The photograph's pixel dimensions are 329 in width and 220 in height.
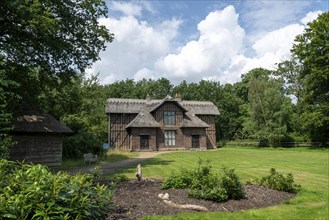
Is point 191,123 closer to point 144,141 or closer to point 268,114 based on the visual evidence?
point 144,141

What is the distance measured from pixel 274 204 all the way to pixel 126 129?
107 feet

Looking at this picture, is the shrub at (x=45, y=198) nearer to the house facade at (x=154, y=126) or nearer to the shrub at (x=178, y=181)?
the shrub at (x=178, y=181)

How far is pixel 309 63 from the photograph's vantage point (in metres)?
40.6

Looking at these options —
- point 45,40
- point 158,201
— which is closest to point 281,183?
point 158,201

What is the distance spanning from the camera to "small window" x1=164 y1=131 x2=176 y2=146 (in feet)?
129

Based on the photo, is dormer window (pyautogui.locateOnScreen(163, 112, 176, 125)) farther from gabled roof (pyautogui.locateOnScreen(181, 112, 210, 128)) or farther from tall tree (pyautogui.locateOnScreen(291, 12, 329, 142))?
tall tree (pyautogui.locateOnScreen(291, 12, 329, 142))

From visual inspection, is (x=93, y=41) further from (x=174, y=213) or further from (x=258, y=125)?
(x=258, y=125)

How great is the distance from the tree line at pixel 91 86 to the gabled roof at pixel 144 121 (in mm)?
4727

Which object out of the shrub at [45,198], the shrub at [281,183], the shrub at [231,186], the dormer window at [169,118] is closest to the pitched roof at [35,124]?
the shrub at [231,186]

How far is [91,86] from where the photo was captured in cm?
3444

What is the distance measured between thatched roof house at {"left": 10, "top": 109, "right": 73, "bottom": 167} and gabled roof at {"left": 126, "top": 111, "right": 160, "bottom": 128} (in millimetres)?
17786

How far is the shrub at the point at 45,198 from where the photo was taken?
11.6 feet

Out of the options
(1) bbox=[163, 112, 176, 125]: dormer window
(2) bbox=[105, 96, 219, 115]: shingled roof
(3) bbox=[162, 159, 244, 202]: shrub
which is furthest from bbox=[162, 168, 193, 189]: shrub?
(1) bbox=[163, 112, 176, 125]: dormer window

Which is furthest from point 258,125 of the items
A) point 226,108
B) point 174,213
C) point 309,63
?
point 174,213
